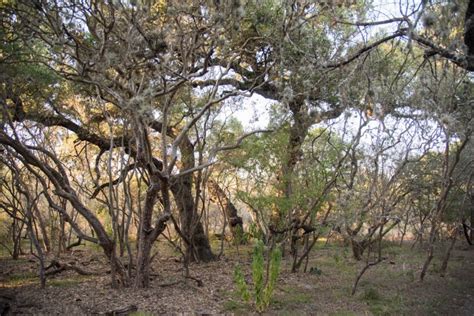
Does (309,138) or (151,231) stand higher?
(309,138)

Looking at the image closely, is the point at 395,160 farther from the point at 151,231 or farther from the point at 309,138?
the point at 151,231

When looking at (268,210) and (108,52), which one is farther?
(268,210)

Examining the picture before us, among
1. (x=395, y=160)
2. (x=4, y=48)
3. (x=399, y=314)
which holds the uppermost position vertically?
(x=4, y=48)

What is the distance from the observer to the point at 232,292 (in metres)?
7.31

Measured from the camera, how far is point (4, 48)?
619cm

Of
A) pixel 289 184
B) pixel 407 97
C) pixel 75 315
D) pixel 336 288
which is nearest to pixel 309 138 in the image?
pixel 289 184

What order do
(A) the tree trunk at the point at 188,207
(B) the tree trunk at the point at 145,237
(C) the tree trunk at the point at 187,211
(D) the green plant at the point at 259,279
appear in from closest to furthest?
(D) the green plant at the point at 259,279
(B) the tree trunk at the point at 145,237
(A) the tree trunk at the point at 188,207
(C) the tree trunk at the point at 187,211

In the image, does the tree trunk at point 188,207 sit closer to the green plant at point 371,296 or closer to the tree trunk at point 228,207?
the tree trunk at point 228,207

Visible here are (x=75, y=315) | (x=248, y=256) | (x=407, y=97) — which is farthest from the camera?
(x=248, y=256)

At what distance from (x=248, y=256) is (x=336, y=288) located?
13.0 ft

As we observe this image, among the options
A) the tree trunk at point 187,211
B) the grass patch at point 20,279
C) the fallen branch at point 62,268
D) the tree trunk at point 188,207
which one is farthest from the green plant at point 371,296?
the grass patch at point 20,279

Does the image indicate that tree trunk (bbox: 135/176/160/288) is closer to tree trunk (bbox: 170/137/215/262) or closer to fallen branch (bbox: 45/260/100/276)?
fallen branch (bbox: 45/260/100/276)

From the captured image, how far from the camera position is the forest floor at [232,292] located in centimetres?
620

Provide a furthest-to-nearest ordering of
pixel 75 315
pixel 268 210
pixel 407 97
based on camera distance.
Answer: pixel 268 210, pixel 407 97, pixel 75 315
